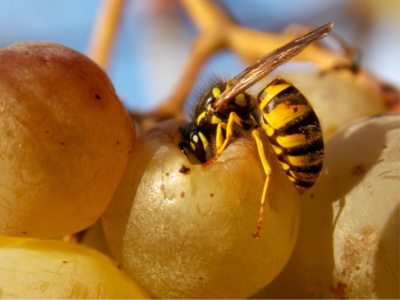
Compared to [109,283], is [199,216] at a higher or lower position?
higher

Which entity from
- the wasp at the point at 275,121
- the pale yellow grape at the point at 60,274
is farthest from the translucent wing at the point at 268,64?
the pale yellow grape at the point at 60,274

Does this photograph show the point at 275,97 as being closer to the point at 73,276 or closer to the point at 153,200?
the point at 153,200

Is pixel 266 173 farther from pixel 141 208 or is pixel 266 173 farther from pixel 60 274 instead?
pixel 60 274

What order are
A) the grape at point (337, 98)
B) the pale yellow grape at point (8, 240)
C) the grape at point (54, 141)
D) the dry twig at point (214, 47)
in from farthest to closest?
the dry twig at point (214, 47) < the grape at point (337, 98) < the pale yellow grape at point (8, 240) < the grape at point (54, 141)

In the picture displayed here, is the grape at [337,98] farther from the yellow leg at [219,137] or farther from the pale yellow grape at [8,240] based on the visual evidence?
the pale yellow grape at [8,240]

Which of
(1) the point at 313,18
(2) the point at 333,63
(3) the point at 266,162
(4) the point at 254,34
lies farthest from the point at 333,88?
(1) the point at 313,18

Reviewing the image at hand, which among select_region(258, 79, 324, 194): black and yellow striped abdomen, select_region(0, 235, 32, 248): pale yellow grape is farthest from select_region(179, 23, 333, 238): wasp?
select_region(0, 235, 32, 248): pale yellow grape

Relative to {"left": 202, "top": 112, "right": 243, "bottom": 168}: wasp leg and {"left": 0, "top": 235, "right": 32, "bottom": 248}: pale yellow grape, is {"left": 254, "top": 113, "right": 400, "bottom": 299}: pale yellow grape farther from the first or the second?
{"left": 0, "top": 235, "right": 32, "bottom": 248}: pale yellow grape
